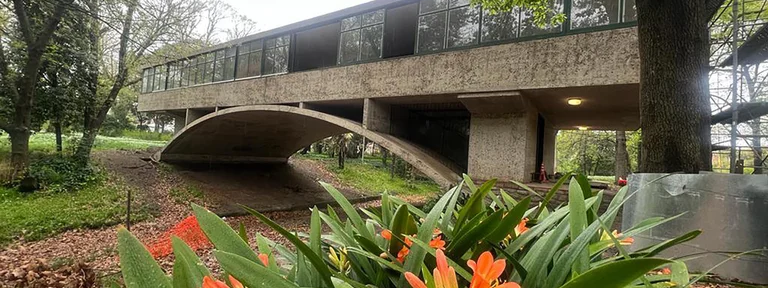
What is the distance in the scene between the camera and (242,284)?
600 millimetres

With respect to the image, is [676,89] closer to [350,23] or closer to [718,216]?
[718,216]

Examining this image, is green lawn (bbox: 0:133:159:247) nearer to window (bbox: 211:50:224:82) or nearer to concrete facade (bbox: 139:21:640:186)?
concrete facade (bbox: 139:21:640:186)

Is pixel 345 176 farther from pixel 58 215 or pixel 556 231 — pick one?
pixel 556 231

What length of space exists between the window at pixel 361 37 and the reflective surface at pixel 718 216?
7.11 meters

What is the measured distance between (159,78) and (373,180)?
402 inches

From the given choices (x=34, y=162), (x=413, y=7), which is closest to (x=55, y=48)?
(x=34, y=162)

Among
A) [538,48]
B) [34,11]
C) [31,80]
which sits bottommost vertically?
[31,80]

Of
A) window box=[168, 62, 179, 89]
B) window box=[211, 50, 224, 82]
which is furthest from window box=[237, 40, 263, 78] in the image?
window box=[168, 62, 179, 89]

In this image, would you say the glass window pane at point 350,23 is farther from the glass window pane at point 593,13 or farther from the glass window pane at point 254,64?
the glass window pane at point 593,13

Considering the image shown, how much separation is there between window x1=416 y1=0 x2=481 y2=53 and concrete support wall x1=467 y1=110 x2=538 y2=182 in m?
1.57

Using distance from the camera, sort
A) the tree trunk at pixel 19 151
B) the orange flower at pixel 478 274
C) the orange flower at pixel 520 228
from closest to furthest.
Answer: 1. the orange flower at pixel 478 274
2. the orange flower at pixel 520 228
3. the tree trunk at pixel 19 151

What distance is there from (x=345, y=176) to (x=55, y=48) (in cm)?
1132

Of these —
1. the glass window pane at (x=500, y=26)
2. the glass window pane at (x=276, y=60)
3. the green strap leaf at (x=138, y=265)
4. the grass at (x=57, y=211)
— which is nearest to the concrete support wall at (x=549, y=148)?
the glass window pane at (x=500, y=26)

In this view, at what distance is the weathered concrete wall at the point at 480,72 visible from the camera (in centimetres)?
597
